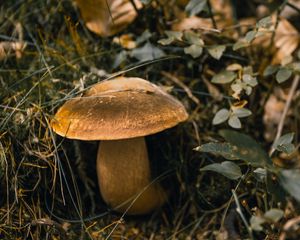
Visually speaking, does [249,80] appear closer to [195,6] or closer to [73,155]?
[195,6]

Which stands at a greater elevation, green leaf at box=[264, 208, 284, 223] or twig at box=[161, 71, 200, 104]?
green leaf at box=[264, 208, 284, 223]

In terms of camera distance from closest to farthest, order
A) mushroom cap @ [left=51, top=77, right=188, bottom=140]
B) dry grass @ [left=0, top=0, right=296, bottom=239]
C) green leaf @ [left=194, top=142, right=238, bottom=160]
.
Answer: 1. green leaf @ [left=194, top=142, right=238, bottom=160]
2. mushroom cap @ [left=51, top=77, right=188, bottom=140]
3. dry grass @ [left=0, top=0, right=296, bottom=239]

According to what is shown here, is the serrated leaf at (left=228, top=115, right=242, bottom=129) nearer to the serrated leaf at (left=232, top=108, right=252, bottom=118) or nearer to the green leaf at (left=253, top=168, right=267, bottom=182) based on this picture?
the serrated leaf at (left=232, top=108, right=252, bottom=118)

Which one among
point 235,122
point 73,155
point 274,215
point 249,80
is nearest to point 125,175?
point 73,155

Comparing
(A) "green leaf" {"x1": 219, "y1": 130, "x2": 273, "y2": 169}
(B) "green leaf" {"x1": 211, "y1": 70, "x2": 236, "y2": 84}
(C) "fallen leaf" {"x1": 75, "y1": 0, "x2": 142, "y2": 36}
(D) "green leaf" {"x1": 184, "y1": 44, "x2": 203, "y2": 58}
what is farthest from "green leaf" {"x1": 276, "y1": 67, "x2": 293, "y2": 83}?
(C) "fallen leaf" {"x1": 75, "y1": 0, "x2": 142, "y2": 36}

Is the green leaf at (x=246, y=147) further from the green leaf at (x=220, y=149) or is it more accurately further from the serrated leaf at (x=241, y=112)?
the serrated leaf at (x=241, y=112)
